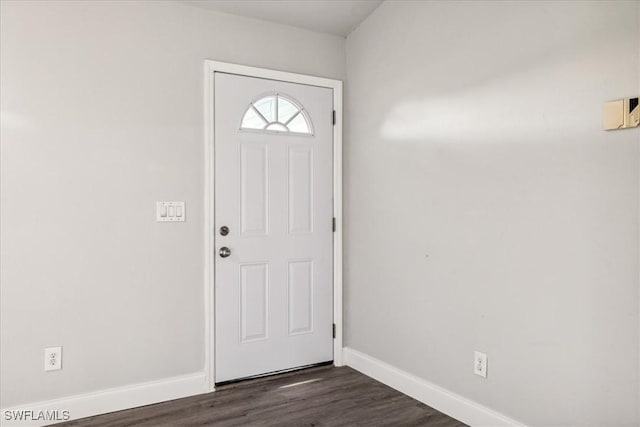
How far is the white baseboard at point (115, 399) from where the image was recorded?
8.13ft

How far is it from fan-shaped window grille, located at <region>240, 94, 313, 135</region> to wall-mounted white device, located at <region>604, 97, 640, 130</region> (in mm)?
1943

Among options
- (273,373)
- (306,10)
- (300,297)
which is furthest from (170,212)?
(306,10)

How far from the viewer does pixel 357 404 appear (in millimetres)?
2779

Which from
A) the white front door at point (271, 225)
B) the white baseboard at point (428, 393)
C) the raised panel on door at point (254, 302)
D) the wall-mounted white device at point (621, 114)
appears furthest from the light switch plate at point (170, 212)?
the wall-mounted white device at point (621, 114)

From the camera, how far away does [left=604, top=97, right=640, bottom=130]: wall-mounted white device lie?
Answer: 1.79 metres

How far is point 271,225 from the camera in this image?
126 inches

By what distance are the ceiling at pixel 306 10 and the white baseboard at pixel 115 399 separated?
7.90 ft

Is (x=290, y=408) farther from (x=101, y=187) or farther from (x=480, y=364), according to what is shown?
(x=101, y=187)

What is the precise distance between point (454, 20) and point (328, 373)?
2481 mm

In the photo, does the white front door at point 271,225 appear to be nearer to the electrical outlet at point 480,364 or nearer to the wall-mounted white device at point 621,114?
the electrical outlet at point 480,364

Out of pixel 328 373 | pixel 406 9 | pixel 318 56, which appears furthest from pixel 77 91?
pixel 328 373

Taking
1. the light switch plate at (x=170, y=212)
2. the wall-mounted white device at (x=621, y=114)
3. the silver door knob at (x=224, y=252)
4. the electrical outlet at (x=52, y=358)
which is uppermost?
the wall-mounted white device at (x=621, y=114)

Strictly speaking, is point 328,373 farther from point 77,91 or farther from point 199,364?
point 77,91

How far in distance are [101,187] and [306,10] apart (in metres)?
1.78
